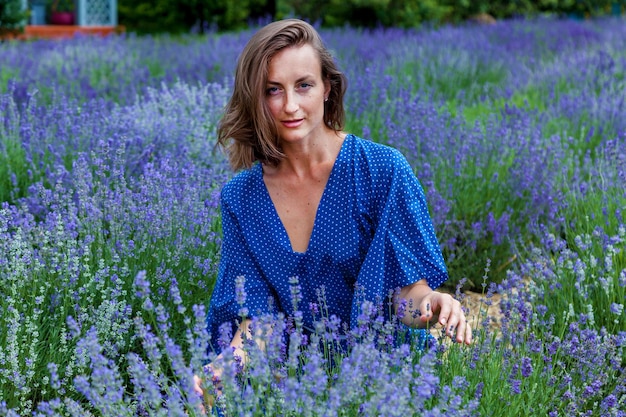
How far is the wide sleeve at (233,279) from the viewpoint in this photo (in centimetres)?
256

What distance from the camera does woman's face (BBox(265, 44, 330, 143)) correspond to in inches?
94.9

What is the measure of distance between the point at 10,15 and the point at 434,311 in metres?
Result: 10.4

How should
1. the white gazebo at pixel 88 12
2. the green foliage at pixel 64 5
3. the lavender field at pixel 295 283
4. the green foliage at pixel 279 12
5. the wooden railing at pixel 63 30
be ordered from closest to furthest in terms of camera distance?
1. the lavender field at pixel 295 283
2. the green foliage at pixel 279 12
3. the wooden railing at pixel 63 30
4. the white gazebo at pixel 88 12
5. the green foliage at pixel 64 5

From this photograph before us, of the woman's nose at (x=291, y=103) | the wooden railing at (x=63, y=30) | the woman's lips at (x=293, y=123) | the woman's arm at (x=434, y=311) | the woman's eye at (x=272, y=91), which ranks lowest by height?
the wooden railing at (x=63, y=30)

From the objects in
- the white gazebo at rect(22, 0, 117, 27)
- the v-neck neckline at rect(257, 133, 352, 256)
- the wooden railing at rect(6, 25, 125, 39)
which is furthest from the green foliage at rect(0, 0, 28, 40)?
the v-neck neckline at rect(257, 133, 352, 256)

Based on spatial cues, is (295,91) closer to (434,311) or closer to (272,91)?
(272,91)

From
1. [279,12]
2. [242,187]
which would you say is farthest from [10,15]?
[242,187]

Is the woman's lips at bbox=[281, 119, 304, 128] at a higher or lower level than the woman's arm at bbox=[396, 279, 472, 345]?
higher

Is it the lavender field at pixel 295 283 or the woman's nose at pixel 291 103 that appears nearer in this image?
the lavender field at pixel 295 283

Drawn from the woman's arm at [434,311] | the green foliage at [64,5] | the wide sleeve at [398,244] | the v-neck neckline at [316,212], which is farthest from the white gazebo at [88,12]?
the woman's arm at [434,311]

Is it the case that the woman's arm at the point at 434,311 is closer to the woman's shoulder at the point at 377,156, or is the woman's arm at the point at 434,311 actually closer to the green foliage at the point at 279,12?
the woman's shoulder at the point at 377,156

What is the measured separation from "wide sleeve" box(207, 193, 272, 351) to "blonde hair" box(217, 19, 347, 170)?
0.64 feet

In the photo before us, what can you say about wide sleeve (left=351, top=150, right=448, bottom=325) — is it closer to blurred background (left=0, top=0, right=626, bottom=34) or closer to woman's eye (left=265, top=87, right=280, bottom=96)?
woman's eye (left=265, top=87, right=280, bottom=96)

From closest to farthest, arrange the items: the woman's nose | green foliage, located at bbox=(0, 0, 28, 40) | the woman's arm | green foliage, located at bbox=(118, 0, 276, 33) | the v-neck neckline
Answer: the woman's arm < the woman's nose < the v-neck neckline < green foliage, located at bbox=(0, 0, 28, 40) < green foliage, located at bbox=(118, 0, 276, 33)
